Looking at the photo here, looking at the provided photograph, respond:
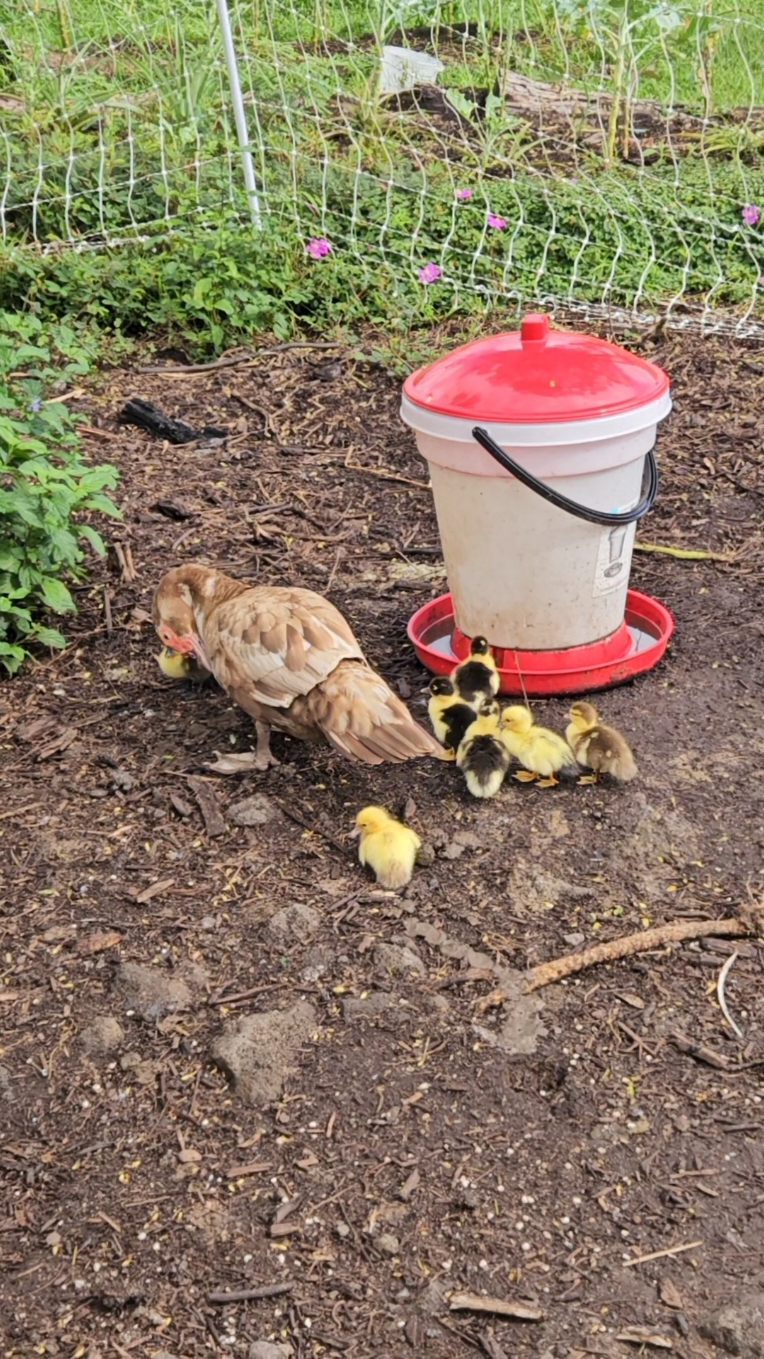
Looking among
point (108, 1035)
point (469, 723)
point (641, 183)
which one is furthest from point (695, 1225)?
point (641, 183)

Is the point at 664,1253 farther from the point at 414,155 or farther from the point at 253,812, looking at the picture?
the point at 414,155

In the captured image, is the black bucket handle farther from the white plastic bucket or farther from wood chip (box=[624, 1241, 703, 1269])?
wood chip (box=[624, 1241, 703, 1269])

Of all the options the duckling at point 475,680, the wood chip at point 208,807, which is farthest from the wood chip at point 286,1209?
the duckling at point 475,680

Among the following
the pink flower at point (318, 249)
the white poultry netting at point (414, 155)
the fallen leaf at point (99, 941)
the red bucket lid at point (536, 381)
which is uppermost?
the red bucket lid at point (536, 381)

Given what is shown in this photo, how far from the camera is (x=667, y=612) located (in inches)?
175

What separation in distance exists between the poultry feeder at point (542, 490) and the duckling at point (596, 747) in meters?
0.37

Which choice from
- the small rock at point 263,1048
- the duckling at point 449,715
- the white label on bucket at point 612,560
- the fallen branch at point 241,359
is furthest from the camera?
the fallen branch at point 241,359

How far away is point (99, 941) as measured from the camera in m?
3.28

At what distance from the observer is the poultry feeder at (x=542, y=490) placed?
3.66 meters

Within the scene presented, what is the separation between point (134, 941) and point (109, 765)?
33.5 inches

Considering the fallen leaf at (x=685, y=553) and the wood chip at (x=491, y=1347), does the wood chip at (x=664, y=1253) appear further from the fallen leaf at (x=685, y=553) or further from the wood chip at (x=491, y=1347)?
the fallen leaf at (x=685, y=553)

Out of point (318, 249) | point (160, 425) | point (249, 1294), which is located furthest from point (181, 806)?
point (318, 249)

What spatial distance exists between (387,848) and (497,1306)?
127 cm

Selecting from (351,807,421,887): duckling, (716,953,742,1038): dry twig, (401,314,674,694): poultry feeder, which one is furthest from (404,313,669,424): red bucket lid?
(716,953,742,1038): dry twig
